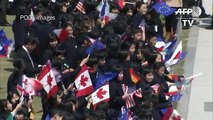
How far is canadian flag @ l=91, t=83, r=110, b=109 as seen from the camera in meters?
14.0

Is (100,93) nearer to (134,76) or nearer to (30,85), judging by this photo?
(134,76)

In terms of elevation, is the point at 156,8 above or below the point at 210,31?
above

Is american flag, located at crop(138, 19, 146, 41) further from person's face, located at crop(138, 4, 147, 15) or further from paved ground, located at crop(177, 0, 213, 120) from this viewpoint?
paved ground, located at crop(177, 0, 213, 120)

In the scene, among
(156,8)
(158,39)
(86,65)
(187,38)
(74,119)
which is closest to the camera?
(74,119)

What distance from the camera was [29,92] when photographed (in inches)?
572

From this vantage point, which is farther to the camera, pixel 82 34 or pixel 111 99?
pixel 82 34

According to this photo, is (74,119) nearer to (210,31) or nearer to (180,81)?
(180,81)

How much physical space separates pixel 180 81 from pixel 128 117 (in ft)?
8.07

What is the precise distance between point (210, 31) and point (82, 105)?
410 inches

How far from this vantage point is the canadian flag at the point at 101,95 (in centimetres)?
1402

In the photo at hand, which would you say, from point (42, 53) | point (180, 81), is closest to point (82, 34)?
point (42, 53)

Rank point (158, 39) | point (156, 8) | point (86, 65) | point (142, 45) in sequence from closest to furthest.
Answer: point (86, 65)
point (142, 45)
point (158, 39)
point (156, 8)

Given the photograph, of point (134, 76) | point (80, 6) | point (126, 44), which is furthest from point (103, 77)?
point (80, 6)

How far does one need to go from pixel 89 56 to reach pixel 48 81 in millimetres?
1216
